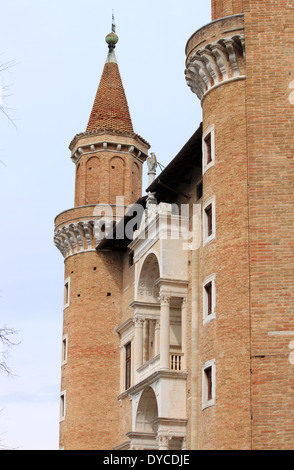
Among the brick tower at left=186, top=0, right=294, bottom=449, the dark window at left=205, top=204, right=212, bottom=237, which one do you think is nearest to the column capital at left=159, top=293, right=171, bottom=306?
the brick tower at left=186, top=0, right=294, bottom=449

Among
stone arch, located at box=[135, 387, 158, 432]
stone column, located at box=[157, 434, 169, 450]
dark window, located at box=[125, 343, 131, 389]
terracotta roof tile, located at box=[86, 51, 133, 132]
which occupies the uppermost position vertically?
terracotta roof tile, located at box=[86, 51, 133, 132]

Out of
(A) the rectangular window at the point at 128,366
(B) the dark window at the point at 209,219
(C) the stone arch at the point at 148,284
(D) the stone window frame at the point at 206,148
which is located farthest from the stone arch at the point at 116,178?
(B) the dark window at the point at 209,219

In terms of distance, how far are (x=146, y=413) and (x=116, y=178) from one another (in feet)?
40.2

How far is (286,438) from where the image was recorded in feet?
76.1

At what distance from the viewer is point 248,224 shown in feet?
83.7

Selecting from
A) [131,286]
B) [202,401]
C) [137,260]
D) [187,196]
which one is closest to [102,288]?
[131,286]

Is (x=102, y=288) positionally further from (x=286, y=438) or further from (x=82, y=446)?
(x=286, y=438)

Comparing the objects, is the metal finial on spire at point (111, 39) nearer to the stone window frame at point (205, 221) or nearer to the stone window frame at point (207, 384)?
the stone window frame at point (205, 221)

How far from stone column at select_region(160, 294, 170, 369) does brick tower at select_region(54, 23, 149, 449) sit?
26.3 ft

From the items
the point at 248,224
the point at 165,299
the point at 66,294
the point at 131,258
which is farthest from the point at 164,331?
the point at 66,294

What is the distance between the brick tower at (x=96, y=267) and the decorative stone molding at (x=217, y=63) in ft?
39.9

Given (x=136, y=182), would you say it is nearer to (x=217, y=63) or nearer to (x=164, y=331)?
(x=164, y=331)

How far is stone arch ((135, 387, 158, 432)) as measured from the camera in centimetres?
3288

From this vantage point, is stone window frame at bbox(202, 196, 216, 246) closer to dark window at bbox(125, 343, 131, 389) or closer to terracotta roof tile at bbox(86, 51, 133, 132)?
dark window at bbox(125, 343, 131, 389)
